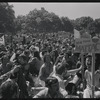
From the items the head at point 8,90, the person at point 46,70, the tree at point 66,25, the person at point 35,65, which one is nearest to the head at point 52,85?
the head at point 8,90

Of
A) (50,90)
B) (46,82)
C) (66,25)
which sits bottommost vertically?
(66,25)

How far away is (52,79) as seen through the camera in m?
5.09

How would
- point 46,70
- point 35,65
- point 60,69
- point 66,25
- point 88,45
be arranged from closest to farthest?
point 88,45, point 60,69, point 46,70, point 35,65, point 66,25

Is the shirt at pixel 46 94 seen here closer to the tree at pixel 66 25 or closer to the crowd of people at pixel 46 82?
the crowd of people at pixel 46 82

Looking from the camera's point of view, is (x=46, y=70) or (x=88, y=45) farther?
(x=46, y=70)

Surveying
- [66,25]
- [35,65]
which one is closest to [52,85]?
[35,65]

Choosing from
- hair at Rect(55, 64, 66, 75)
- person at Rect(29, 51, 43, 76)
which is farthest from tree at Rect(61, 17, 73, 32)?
hair at Rect(55, 64, 66, 75)

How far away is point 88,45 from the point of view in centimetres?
570

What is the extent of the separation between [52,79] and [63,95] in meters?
0.45

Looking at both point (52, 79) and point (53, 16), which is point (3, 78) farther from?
point (53, 16)

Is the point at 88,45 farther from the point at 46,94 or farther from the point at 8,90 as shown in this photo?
the point at 8,90

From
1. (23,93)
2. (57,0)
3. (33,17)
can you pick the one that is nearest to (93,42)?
(57,0)

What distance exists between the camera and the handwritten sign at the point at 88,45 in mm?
5465

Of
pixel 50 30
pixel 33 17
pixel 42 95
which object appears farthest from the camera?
pixel 33 17
